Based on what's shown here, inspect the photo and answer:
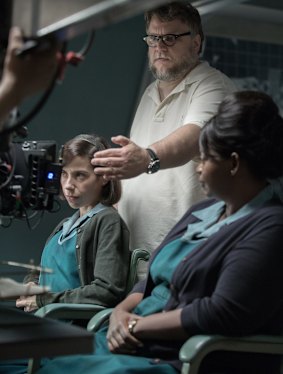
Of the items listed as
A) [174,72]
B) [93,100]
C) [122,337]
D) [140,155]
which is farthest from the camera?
[93,100]

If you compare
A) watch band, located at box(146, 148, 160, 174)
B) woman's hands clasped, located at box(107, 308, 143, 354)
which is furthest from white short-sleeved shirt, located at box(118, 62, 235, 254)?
woman's hands clasped, located at box(107, 308, 143, 354)

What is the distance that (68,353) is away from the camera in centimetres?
185

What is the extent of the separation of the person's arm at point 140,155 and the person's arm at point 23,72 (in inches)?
36.8

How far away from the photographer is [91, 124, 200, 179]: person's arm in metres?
2.68

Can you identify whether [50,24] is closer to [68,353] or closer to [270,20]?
[68,353]

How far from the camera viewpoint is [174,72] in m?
3.20

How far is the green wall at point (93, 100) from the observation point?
4.20 meters

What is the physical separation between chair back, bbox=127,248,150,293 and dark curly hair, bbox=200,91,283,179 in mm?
854

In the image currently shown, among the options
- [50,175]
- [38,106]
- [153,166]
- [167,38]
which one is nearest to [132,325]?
[50,175]

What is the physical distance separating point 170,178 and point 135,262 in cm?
37

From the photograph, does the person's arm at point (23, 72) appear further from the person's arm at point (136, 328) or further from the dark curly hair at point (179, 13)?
the dark curly hair at point (179, 13)

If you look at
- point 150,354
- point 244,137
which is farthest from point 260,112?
point 150,354

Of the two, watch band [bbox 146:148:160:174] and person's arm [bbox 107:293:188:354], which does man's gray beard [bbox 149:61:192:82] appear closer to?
watch band [bbox 146:148:160:174]

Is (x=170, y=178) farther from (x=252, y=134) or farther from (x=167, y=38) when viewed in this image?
(x=252, y=134)
